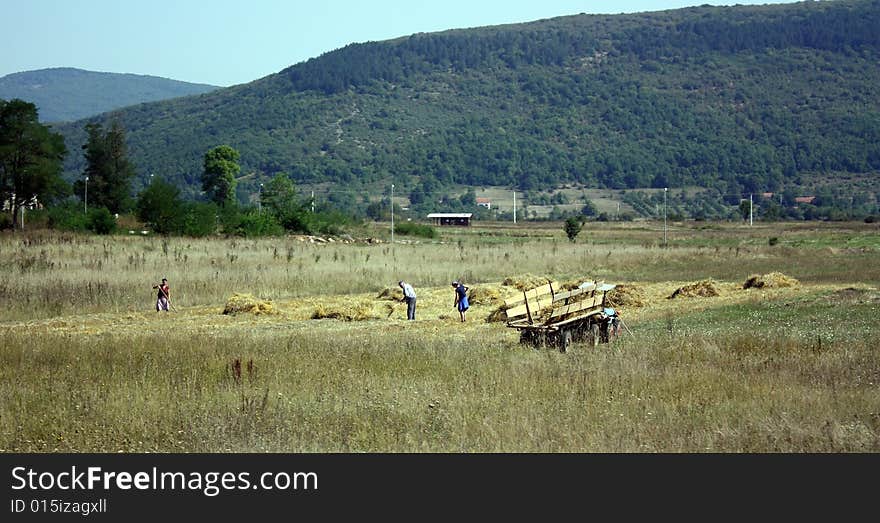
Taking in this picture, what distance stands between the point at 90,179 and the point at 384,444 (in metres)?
92.8

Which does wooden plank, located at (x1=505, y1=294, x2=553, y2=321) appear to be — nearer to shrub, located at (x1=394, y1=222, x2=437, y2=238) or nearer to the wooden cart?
the wooden cart

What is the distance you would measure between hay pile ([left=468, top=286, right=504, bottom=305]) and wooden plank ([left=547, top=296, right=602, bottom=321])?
11.1 meters

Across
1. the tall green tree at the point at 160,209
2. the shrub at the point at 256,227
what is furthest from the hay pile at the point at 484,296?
the tall green tree at the point at 160,209

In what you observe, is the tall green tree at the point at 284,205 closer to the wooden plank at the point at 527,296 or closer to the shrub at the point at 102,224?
the shrub at the point at 102,224

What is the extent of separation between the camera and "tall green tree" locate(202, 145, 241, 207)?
115 meters

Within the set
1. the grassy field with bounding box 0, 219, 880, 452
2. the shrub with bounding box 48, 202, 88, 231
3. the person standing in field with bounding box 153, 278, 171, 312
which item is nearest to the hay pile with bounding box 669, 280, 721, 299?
the grassy field with bounding box 0, 219, 880, 452

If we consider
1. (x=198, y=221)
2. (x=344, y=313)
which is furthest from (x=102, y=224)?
(x=344, y=313)

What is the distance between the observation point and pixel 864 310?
1017 inches

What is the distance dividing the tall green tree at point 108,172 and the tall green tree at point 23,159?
2351cm

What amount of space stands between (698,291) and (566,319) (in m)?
13.5

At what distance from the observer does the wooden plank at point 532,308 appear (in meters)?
23.0

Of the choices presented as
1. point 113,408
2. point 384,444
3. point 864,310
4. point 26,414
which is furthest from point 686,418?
point 864,310

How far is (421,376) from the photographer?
17641 mm

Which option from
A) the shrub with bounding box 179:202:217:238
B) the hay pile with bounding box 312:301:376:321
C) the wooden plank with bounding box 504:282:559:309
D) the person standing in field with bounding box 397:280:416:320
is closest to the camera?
the wooden plank with bounding box 504:282:559:309
